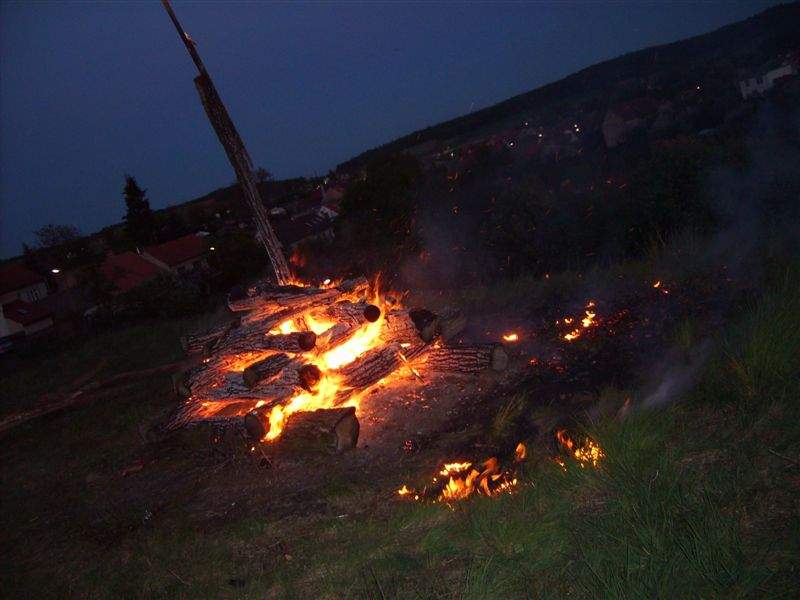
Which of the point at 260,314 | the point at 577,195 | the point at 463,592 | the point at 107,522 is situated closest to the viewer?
the point at 463,592

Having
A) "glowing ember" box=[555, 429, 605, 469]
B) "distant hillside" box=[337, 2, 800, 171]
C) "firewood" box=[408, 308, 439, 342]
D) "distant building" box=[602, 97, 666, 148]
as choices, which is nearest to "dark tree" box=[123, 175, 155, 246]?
"distant hillside" box=[337, 2, 800, 171]

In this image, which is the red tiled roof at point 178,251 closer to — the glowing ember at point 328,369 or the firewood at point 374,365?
the glowing ember at point 328,369

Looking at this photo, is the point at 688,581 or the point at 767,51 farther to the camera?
the point at 767,51

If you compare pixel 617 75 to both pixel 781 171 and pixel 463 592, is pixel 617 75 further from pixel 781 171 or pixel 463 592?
pixel 463 592

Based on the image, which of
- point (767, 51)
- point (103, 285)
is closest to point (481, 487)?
point (103, 285)

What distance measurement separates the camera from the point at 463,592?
9.23ft

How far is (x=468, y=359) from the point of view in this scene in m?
6.00

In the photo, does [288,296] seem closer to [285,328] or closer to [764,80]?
[285,328]

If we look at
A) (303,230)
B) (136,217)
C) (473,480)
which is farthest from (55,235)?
(473,480)

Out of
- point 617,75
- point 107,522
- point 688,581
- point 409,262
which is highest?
point 617,75

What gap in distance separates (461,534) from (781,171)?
697 cm

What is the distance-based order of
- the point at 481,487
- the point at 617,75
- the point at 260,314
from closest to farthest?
the point at 481,487, the point at 260,314, the point at 617,75

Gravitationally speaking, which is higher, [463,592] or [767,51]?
[767,51]

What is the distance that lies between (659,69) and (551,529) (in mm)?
39433
